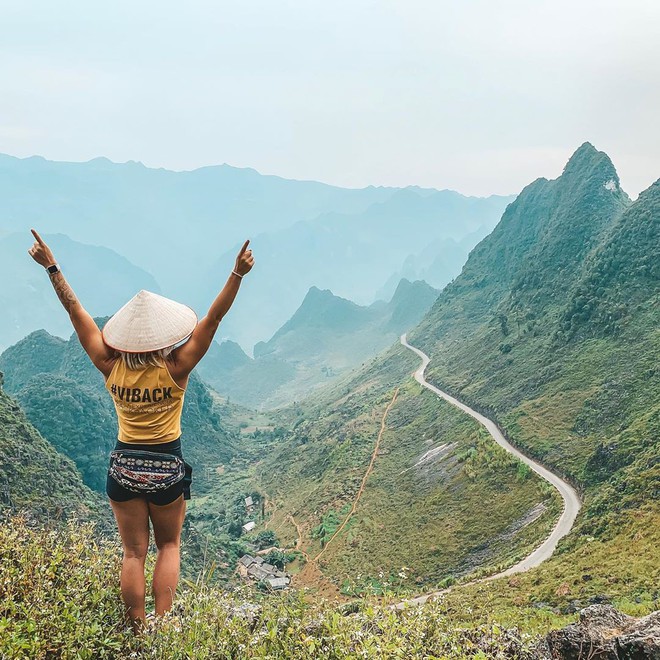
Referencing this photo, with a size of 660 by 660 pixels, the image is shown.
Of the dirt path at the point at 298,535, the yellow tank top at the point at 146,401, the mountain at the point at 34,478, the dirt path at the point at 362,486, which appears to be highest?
the yellow tank top at the point at 146,401

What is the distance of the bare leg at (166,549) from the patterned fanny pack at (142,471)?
24cm

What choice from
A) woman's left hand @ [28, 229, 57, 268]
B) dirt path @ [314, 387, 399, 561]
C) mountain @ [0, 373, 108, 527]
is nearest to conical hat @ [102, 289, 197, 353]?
woman's left hand @ [28, 229, 57, 268]

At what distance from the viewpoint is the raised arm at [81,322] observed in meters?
4.48

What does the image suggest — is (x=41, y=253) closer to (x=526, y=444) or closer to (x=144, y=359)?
(x=144, y=359)

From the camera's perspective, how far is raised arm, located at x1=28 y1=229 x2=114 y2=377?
14.7 ft

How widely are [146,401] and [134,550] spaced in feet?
4.26

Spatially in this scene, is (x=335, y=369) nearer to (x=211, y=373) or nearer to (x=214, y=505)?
(x=211, y=373)

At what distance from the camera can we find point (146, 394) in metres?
4.30

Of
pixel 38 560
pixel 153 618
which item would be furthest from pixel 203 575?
pixel 38 560

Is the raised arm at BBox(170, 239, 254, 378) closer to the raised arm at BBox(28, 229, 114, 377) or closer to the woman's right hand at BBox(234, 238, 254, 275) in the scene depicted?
the woman's right hand at BBox(234, 238, 254, 275)

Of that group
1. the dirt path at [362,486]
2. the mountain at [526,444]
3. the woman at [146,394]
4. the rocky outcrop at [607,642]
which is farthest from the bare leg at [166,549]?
the dirt path at [362,486]

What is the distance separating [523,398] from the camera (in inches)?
1759

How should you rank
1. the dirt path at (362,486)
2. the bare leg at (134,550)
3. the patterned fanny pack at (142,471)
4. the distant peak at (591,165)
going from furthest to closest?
the distant peak at (591,165), the dirt path at (362,486), the patterned fanny pack at (142,471), the bare leg at (134,550)

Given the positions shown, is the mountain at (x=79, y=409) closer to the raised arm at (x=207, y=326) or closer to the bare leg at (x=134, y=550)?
the bare leg at (x=134, y=550)
